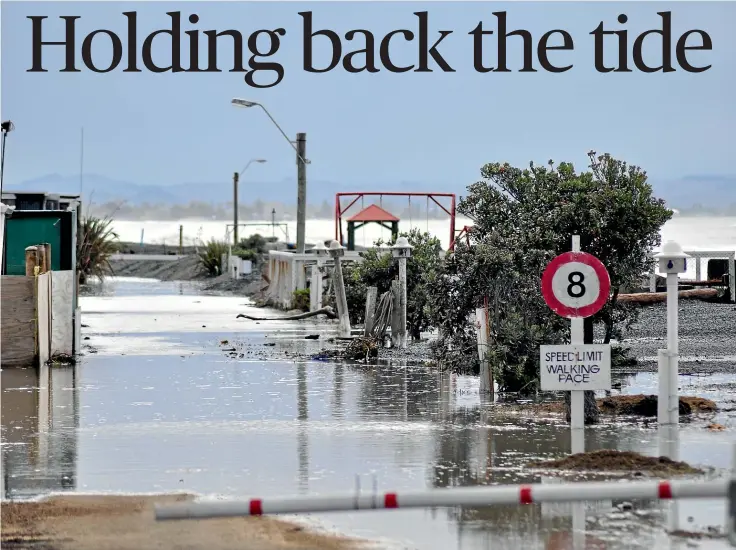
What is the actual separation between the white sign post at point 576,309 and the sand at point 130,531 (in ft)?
14.4

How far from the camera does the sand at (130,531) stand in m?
8.71

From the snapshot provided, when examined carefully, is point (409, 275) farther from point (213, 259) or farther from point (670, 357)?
point (213, 259)

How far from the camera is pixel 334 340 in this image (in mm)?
26297

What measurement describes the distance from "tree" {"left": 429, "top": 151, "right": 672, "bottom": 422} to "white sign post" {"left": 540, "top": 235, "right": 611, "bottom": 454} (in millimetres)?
936

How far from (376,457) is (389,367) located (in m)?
8.77

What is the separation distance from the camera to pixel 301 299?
1435 inches

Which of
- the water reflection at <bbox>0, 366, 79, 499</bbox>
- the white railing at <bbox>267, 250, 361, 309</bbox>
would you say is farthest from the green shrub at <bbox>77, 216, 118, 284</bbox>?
the water reflection at <bbox>0, 366, 79, 499</bbox>

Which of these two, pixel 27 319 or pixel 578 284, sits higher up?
pixel 578 284

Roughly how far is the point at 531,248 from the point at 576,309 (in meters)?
2.12

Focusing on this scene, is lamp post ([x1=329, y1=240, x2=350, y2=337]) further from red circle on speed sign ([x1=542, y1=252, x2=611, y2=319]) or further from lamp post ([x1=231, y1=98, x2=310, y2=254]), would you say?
red circle on speed sign ([x1=542, y1=252, x2=611, y2=319])

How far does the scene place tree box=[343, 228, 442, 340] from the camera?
2569cm

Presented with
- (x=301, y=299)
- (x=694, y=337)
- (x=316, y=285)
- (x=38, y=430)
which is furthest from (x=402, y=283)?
(x=301, y=299)

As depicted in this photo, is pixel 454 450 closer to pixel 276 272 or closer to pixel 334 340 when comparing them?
pixel 334 340

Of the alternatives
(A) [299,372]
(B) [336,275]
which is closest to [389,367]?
(A) [299,372]
